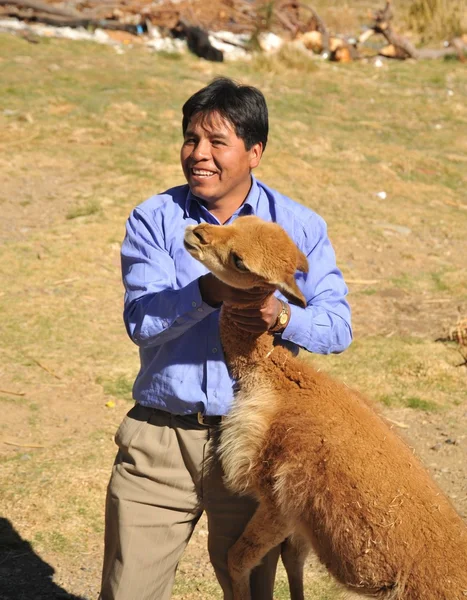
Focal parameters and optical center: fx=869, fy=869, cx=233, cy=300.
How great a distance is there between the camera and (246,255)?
112 inches

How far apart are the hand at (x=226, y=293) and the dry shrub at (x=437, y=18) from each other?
1719 cm

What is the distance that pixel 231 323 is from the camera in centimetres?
316

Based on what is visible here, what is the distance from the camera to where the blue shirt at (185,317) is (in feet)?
10.2

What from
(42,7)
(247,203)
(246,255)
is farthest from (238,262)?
(42,7)

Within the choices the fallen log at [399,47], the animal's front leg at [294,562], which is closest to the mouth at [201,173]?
the animal's front leg at [294,562]

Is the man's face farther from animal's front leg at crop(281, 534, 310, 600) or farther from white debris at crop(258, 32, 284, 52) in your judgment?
white debris at crop(258, 32, 284, 52)

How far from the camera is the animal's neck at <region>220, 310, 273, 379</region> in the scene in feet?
10.4

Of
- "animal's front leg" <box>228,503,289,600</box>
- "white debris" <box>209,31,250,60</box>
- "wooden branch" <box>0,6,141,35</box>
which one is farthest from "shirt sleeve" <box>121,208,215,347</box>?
"wooden branch" <box>0,6,141,35</box>

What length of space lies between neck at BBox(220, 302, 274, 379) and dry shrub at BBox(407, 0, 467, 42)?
17047mm

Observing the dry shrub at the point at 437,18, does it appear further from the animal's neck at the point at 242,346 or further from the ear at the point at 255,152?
the animal's neck at the point at 242,346

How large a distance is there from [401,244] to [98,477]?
5.35m

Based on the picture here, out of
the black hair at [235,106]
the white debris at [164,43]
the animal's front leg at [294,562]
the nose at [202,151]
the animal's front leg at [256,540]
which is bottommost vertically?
the white debris at [164,43]

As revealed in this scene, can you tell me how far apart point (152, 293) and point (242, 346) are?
38cm

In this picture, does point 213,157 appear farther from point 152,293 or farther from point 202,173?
point 152,293
